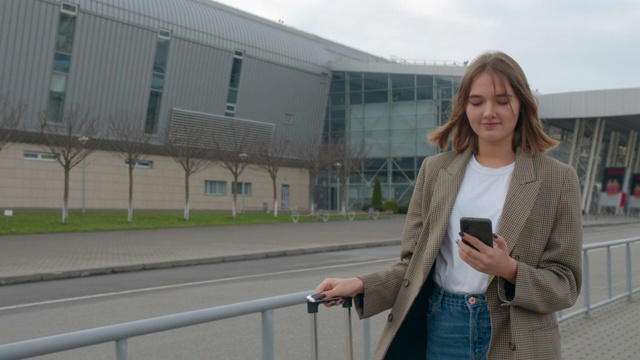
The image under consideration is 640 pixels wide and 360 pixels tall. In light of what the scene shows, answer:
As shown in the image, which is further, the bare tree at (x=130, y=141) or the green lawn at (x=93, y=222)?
the bare tree at (x=130, y=141)

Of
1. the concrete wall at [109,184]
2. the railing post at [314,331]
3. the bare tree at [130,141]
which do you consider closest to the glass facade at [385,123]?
the concrete wall at [109,184]

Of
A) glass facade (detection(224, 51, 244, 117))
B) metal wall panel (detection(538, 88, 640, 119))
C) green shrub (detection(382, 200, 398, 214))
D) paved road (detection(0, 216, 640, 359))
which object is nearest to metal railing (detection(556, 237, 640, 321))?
paved road (detection(0, 216, 640, 359))

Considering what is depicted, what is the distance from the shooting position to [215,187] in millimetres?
49250

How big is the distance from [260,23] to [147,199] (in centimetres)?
1706

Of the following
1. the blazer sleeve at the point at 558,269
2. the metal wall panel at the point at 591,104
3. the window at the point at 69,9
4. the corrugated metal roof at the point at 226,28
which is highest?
the corrugated metal roof at the point at 226,28

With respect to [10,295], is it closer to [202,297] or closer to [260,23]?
[202,297]

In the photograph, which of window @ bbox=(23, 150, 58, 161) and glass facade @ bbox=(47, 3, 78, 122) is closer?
window @ bbox=(23, 150, 58, 161)

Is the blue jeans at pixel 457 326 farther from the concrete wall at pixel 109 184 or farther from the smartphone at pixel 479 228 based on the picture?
the concrete wall at pixel 109 184

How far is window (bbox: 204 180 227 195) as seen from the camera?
1909 inches

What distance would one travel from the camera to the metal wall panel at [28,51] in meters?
35.6

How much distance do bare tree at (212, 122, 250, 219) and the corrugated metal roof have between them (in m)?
6.00

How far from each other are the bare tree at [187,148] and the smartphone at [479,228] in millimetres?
34218

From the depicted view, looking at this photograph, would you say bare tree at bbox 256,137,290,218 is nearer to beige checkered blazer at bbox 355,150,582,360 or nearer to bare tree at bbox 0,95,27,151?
bare tree at bbox 0,95,27,151

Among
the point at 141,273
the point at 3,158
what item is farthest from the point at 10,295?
the point at 3,158
